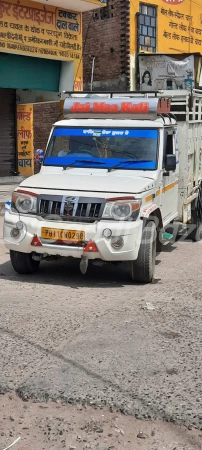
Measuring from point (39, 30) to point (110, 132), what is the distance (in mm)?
8147

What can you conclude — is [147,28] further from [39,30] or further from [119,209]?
[119,209]

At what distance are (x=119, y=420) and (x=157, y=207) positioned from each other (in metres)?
4.11

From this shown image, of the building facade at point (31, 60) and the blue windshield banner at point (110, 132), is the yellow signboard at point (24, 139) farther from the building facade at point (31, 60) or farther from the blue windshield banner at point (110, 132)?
the blue windshield banner at point (110, 132)

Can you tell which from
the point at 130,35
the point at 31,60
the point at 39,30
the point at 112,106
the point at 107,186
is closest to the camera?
the point at 107,186

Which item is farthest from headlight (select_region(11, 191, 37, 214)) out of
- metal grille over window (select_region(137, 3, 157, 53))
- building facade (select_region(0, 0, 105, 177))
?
metal grille over window (select_region(137, 3, 157, 53))

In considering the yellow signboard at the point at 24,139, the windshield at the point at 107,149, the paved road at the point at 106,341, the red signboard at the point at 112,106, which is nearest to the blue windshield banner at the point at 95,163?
the windshield at the point at 107,149

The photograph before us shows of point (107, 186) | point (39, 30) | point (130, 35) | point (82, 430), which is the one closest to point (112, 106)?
point (107, 186)

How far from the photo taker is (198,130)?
10250 mm

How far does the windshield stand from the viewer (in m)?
7.56

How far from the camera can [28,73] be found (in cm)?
1526

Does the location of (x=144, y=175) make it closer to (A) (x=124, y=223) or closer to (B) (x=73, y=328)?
(A) (x=124, y=223)

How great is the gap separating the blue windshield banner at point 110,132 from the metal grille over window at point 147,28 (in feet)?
44.4

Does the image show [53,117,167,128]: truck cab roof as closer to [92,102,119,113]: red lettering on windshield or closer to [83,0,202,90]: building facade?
[92,102,119,113]: red lettering on windshield

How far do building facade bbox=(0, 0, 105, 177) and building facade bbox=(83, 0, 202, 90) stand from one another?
441 cm
